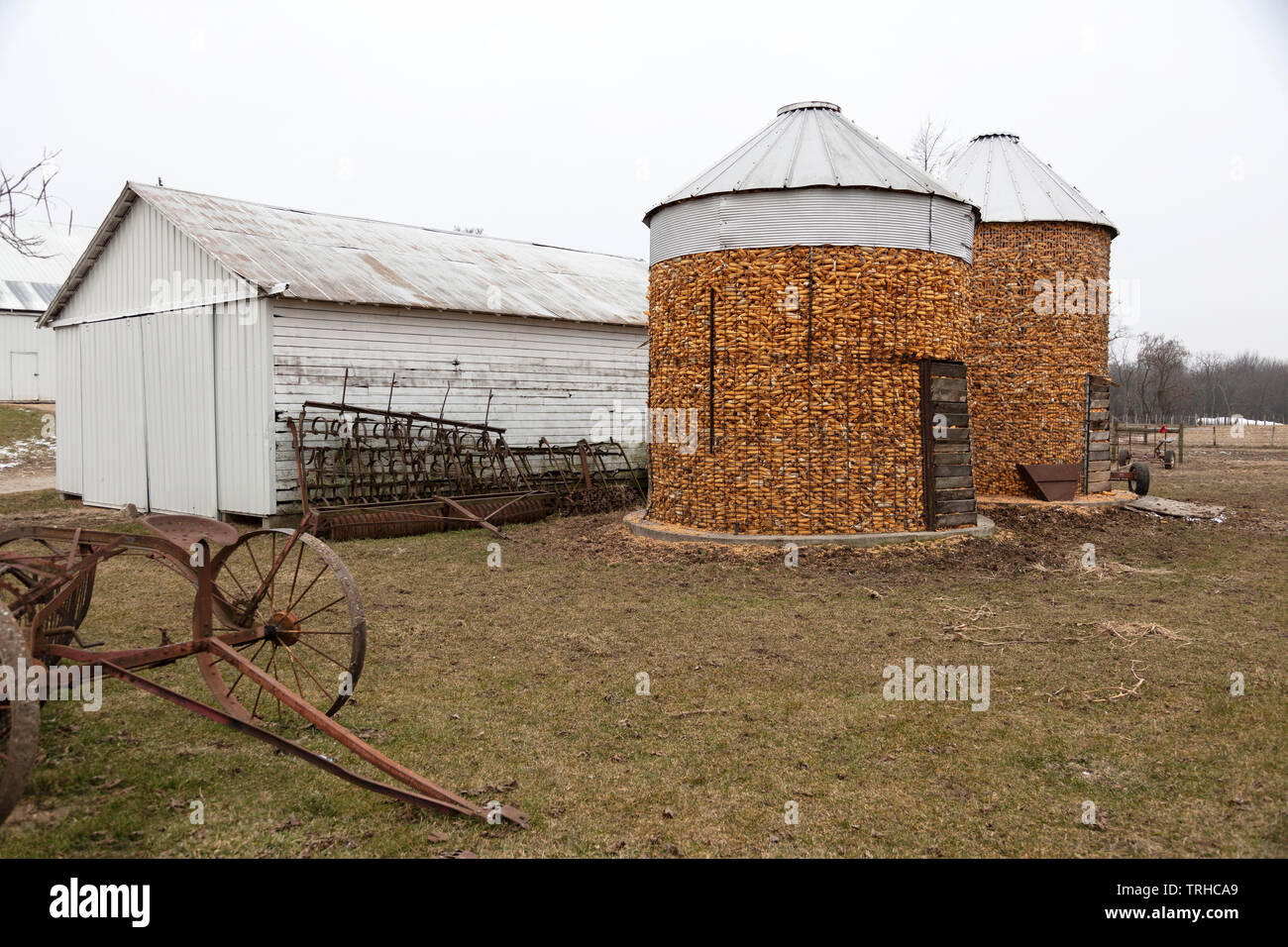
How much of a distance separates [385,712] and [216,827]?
1822mm

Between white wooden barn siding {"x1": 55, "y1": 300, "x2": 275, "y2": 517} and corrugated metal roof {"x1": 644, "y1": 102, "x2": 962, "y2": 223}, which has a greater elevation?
corrugated metal roof {"x1": 644, "y1": 102, "x2": 962, "y2": 223}

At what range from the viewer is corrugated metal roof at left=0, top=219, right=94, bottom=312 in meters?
37.3

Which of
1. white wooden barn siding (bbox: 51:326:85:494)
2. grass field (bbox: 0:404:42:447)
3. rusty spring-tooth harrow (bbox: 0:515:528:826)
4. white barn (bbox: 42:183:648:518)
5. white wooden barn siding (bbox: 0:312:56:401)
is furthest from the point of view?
white wooden barn siding (bbox: 0:312:56:401)

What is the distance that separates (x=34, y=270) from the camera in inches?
1553

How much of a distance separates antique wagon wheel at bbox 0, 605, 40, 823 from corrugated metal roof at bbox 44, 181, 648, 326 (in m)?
11.7

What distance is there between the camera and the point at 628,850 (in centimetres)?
460

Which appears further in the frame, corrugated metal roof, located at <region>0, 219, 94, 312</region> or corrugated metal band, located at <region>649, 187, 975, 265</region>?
corrugated metal roof, located at <region>0, 219, 94, 312</region>

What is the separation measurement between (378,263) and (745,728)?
14936mm

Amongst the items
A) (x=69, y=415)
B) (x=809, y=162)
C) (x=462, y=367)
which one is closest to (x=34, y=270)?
(x=69, y=415)

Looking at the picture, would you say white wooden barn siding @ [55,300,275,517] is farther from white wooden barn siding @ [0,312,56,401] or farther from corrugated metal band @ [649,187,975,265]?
white wooden barn siding @ [0,312,56,401]

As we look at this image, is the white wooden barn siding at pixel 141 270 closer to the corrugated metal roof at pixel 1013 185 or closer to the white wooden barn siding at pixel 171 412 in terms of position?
the white wooden barn siding at pixel 171 412

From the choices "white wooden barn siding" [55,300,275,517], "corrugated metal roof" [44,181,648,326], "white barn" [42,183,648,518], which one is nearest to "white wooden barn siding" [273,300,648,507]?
"white barn" [42,183,648,518]
